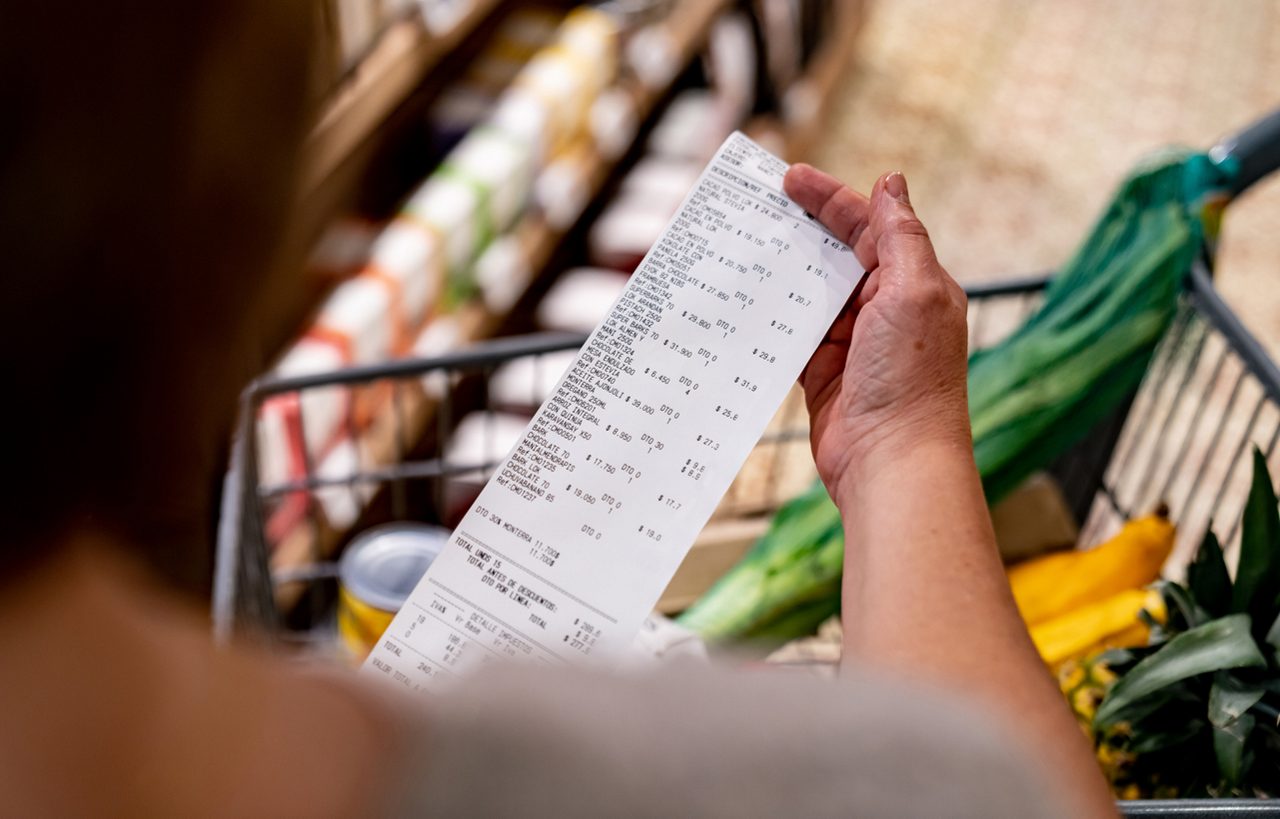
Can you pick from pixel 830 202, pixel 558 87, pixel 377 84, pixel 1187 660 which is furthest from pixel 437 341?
pixel 1187 660

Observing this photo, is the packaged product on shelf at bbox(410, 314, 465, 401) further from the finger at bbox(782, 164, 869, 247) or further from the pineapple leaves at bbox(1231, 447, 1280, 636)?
the pineapple leaves at bbox(1231, 447, 1280, 636)

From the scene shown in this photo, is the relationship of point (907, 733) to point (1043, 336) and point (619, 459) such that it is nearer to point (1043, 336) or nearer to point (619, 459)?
point (619, 459)

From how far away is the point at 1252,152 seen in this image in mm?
1249

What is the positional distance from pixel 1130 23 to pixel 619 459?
3.87m

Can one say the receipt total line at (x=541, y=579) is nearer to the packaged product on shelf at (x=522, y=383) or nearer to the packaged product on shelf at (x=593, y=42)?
the packaged product on shelf at (x=522, y=383)

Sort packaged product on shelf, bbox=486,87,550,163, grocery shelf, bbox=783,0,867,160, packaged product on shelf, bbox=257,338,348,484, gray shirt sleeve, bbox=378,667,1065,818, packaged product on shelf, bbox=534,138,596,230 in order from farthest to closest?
grocery shelf, bbox=783,0,867,160 → packaged product on shelf, bbox=534,138,596,230 → packaged product on shelf, bbox=486,87,550,163 → packaged product on shelf, bbox=257,338,348,484 → gray shirt sleeve, bbox=378,667,1065,818

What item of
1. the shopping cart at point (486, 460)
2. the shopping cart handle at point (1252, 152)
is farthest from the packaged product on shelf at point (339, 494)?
the shopping cart handle at point (1252, 152)

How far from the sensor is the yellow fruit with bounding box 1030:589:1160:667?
1146mm

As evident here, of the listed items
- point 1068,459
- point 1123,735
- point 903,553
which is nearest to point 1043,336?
point 1068,459

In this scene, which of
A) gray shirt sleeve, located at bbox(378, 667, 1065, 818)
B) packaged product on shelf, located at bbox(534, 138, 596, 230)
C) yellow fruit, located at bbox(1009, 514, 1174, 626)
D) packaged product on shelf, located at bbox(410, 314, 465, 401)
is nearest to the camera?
gray shirt sleeve, located at bbox(378, 667, 1065, 818)

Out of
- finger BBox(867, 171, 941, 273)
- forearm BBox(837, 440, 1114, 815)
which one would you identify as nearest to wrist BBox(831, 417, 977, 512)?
forearm BBox(837, 440, 1114, 815)

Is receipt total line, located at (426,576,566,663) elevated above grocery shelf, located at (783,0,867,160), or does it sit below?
below

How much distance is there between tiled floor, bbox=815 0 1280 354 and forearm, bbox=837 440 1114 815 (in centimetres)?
201

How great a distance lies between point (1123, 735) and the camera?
1.05 metres
